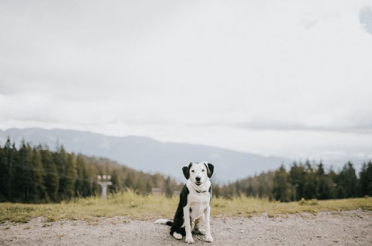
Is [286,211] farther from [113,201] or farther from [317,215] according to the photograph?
[113,201]

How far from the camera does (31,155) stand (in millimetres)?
56812

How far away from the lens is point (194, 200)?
5504 mm

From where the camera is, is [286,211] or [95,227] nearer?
[95,227]

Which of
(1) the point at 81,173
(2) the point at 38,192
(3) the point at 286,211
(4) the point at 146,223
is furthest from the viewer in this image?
(1) the point at 81,173

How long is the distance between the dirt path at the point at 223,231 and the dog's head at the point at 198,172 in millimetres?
1406

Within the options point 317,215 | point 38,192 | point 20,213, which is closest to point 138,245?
point 20,213

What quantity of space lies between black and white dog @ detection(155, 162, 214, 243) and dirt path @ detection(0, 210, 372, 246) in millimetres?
273

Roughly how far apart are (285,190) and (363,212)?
186 feet

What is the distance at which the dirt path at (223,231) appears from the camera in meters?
5.61

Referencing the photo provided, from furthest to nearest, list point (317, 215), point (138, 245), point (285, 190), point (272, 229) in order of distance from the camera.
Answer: point (285, 190) → point (317, 215) → point (272, 229) → point (138, 245)

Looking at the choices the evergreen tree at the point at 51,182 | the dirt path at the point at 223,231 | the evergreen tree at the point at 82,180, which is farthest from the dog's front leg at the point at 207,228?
the evergreen tree at the point at 82,180

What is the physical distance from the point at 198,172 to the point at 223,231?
2122 mm

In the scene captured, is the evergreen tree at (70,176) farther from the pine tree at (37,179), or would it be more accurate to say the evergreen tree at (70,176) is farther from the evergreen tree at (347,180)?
the evergreen tree at (347,180)

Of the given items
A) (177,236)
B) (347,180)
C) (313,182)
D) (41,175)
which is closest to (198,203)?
(177,236)
